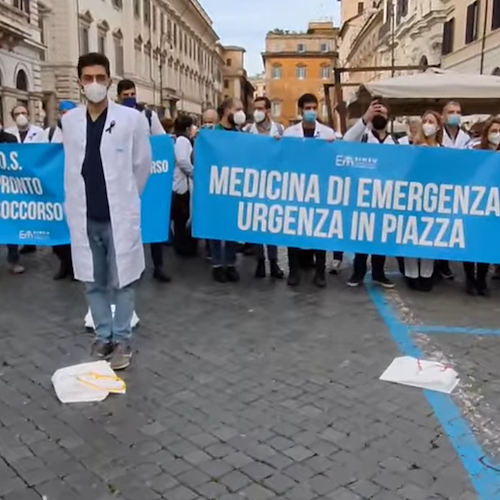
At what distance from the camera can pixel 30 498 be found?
2906mm

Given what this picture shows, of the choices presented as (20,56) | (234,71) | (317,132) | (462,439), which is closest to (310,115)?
(317,132)

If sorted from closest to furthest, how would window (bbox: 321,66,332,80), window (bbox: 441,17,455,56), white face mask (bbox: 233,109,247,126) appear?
white face mask (bbox: 233,109,247,126)
window (bbox: 441,17,455,56)
window (bbox: 321,66,332,80)

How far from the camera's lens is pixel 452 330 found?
526cm

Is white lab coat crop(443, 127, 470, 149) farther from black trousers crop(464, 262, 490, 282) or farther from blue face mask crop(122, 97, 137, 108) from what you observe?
blue face mask crop(122, 97, 137, 108)

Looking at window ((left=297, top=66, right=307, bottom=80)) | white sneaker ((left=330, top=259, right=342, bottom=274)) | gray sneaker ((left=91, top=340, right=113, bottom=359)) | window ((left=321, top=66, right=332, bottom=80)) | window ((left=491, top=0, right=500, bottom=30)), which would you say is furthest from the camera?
window ((left=297, top=66, right=307, bottom=80))

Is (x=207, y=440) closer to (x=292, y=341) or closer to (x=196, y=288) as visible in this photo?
(x=292, y=341)

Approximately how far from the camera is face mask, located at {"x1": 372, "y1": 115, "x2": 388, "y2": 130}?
20.9 feet

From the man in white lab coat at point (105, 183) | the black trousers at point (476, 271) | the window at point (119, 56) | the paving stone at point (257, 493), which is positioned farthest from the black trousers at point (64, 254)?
the window at point (119, 56)

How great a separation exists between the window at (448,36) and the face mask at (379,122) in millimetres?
30763

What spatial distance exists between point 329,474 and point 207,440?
697mm

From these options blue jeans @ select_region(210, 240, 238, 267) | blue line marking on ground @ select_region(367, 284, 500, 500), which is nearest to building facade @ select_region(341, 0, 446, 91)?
blue jeans @ select_region(210, 240, 238, 267)

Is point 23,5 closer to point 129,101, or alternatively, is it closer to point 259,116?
point 259,116

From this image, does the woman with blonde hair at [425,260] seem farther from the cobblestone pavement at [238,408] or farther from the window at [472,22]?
the window at [472,22]

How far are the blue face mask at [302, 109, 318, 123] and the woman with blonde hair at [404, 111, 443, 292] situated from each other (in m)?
1.04
